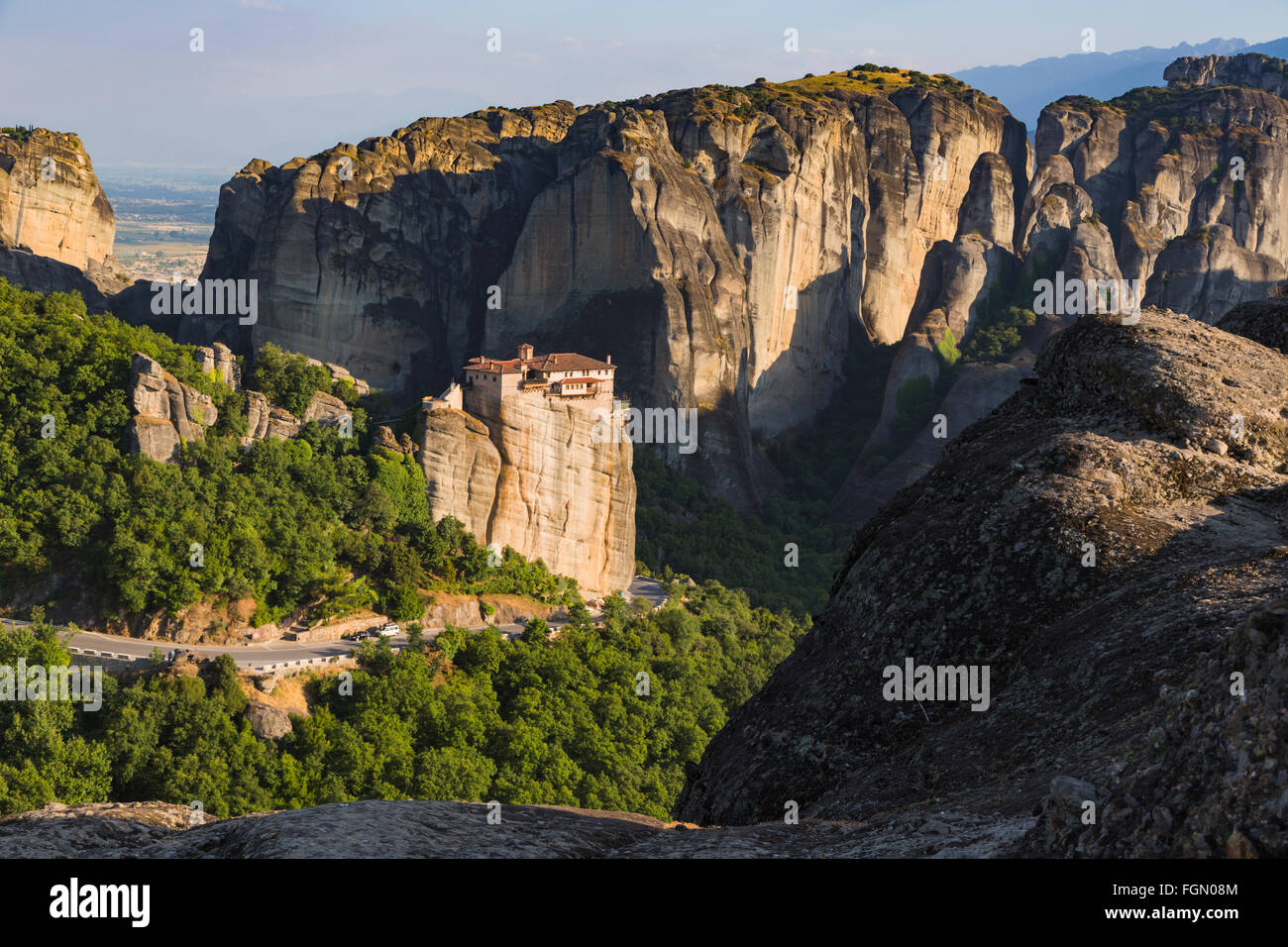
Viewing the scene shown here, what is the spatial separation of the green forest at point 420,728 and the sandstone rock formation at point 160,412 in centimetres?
844

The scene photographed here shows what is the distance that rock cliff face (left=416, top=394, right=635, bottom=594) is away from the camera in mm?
Result: 43531

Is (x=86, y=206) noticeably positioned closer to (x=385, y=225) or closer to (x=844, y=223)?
(x=385, y=225)

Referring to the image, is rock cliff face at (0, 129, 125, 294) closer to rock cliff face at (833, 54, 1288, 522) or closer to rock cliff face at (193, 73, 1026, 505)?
rock cliff face at (193, 73, 1026, 505)

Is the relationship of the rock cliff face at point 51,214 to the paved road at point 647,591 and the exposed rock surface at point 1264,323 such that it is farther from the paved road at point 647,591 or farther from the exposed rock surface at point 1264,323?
the exposed rock surface at point 1264,323

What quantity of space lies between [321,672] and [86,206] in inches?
1773

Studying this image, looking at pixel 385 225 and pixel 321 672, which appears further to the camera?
pixel 385 225

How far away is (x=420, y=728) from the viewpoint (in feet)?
112

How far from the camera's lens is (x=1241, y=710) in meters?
5.81

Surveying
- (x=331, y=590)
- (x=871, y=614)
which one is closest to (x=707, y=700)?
(x=331, y=590)

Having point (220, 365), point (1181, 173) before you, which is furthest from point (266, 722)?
point (1181, 173)

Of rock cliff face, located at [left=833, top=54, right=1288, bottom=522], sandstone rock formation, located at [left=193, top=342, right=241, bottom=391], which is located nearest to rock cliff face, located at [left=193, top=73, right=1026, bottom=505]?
rock cliff face, located at [left=833, top=54, right=1288, bottom=522]

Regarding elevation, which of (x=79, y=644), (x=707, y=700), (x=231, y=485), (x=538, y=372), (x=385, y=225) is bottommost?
(x=707, y=700)

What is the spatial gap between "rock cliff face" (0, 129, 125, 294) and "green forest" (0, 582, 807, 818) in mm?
37127
